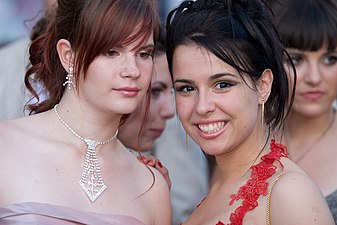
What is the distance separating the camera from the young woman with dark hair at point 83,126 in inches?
119

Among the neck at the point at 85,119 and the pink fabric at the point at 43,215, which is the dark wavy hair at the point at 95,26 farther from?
the pink fabric at the point at 43,215

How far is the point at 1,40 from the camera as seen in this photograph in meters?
6.79

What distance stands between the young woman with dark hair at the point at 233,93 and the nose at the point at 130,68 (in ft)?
0.74

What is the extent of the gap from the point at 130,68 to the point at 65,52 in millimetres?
282

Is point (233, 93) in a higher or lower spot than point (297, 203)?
higher

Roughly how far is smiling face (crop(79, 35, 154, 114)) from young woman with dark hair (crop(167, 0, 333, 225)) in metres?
0.20

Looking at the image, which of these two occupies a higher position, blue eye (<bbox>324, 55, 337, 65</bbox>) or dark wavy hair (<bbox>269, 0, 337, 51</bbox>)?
dark wavy hair (<bbox>269, 0, 337, 51</bbox>)

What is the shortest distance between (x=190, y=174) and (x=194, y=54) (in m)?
2.27

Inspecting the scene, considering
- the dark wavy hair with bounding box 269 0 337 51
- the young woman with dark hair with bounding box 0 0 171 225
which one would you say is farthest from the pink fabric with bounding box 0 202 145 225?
the dark wavy hair with bounding box 269 0 337 51

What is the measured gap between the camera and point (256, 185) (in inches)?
123

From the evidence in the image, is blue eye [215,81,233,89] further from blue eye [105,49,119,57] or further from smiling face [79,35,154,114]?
blue eye [105,49,119,57]

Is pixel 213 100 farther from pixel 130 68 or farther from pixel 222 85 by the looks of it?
pixel 130 68

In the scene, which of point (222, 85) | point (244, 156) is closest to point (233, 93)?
point (222, 85)

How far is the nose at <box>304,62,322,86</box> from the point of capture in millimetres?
4230
